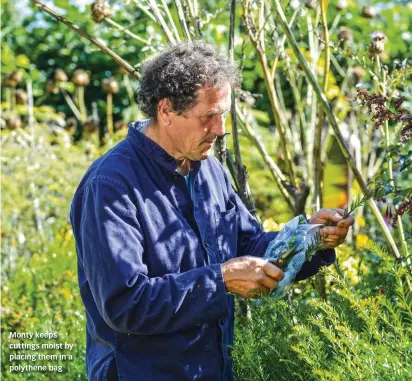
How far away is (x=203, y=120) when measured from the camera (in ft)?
7.66

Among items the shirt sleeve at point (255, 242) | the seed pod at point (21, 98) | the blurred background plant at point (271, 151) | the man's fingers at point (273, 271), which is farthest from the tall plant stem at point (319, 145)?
the seed pod at point (21, 98)

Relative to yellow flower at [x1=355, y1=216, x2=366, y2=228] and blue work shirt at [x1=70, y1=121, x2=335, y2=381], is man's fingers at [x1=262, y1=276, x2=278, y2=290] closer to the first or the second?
blue work shirt at [x1=70, y1=121, x2=335, y2=381]

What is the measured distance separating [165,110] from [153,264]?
464mm

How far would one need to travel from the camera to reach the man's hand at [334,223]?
2402 millimetres

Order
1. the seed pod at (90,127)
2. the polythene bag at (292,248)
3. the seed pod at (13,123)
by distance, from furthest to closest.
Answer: the seed pod at (90,127), the seed pod at (13,123), the polythene bag at (292,248)

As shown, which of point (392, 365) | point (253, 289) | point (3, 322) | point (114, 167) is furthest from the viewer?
point (3, 322)

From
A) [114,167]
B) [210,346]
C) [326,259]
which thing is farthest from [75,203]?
[326,259]

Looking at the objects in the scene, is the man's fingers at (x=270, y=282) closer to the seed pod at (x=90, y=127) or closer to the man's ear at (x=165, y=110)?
the man's ear at (x=165, y=110)

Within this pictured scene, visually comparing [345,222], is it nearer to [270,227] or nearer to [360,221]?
[270,227]

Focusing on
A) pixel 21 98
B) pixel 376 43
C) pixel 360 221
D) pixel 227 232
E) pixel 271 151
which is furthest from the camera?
pixel 21 98

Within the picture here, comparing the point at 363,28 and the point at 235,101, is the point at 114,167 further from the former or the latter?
the point at 363,28

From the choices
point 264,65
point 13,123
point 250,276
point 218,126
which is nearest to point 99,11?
point 264,65

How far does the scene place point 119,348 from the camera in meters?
2.31

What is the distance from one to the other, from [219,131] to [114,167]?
1.07 ft
